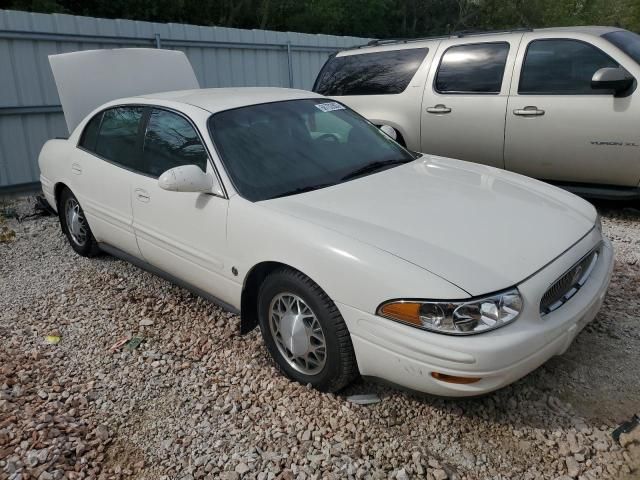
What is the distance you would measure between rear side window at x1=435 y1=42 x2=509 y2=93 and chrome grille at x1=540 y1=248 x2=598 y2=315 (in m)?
3.28

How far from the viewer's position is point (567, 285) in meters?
2.69

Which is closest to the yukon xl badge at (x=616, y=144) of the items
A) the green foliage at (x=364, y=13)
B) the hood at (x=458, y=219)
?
the hood at (x=458, y=219)

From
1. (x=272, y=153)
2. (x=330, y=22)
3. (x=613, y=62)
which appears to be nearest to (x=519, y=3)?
(x=330, y=22)

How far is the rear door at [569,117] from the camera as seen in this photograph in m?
5.04

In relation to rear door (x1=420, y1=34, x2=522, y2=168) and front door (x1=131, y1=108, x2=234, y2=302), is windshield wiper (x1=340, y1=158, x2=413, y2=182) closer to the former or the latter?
front door (x1=131, y1=108, x2=234, y2=302)

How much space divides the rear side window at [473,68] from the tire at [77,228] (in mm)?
3941

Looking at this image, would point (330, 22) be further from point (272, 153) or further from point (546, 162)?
point (272, 153)

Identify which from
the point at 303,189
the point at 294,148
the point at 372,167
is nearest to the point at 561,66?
the point at 372,167

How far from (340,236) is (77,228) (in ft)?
10.6

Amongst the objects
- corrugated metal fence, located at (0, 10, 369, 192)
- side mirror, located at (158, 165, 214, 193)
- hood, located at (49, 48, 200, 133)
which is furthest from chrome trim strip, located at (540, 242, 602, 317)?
corrugated metal fence, located at (0, 10, 369, 192)

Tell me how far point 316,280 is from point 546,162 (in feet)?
12.5

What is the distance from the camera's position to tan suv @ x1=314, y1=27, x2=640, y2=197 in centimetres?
507

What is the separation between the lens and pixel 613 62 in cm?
505

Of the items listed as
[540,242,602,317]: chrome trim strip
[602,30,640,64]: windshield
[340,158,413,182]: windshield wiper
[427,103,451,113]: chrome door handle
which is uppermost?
[602,30,640,64]: windshield
